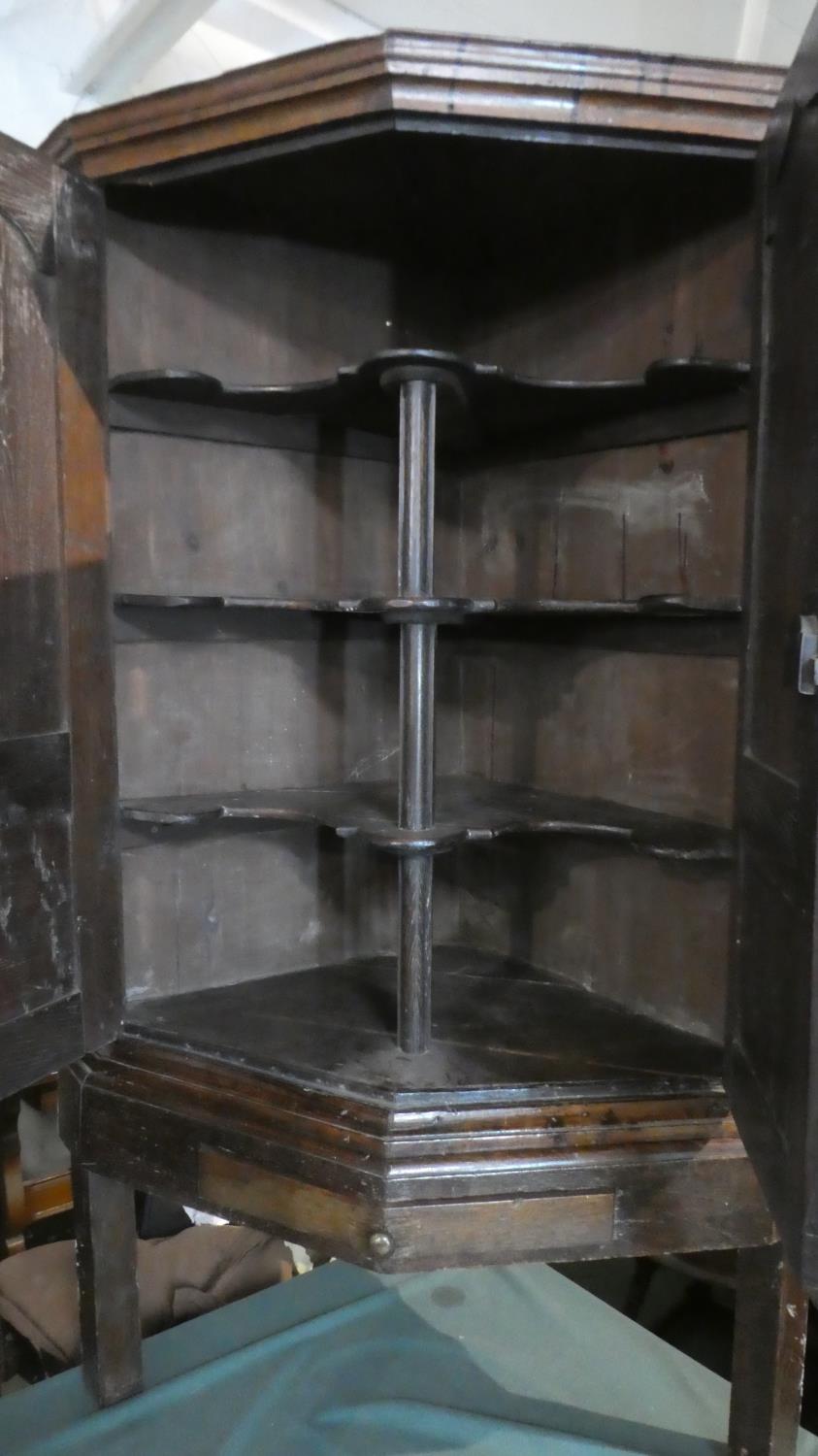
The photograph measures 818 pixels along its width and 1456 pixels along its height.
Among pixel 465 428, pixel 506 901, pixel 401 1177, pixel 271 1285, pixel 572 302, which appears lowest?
pixel 271 1285

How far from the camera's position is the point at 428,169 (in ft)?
4.13

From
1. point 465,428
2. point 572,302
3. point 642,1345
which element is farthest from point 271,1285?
point 572,302

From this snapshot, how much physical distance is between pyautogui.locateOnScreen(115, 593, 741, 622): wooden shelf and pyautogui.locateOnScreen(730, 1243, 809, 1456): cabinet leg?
2.65 feet

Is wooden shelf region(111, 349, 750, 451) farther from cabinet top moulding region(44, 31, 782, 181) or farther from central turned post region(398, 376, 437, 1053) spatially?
cabinet top moulding region(44, 31, 782, 181)

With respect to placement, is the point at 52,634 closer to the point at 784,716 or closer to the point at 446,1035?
the point at 446,1035

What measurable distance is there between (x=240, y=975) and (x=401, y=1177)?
53cm

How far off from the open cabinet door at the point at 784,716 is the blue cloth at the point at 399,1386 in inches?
25.9

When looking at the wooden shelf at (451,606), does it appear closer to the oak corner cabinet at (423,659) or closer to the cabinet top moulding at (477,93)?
the oak corner cabinet at (423,659)

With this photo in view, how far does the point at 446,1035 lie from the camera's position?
1371 mm

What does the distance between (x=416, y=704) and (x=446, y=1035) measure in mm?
478

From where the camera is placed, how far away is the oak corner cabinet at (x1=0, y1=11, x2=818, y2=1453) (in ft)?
3.61

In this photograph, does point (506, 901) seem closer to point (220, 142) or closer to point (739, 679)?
point (739, 679)

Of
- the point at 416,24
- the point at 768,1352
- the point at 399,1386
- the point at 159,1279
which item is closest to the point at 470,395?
the point at 416,24

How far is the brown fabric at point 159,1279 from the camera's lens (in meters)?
1.66
